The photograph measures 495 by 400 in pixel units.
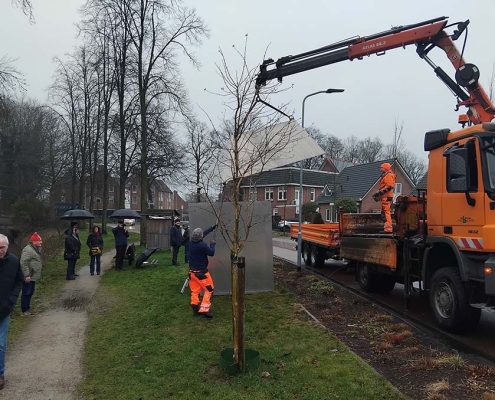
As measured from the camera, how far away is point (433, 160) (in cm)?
739

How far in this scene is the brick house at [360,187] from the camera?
4644 cm

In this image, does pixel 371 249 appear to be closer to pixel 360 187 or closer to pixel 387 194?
pixel 387 194

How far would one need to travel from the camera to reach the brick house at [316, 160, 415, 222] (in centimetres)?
4644

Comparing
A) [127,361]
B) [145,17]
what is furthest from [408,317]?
[145,17]

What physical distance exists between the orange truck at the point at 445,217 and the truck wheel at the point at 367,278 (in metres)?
0.02

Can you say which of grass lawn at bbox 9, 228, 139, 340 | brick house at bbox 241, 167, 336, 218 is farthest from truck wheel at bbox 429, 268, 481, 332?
brick house at bbox 241, 167, 336, 218

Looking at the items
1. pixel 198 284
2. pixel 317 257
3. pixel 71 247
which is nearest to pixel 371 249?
pixel 198 284

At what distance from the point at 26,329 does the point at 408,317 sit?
671 centimetres

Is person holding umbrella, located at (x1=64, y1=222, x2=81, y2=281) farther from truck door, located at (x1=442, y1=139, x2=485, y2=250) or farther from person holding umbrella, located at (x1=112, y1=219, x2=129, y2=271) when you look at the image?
truck door, located at (x1=442, y1=139, x2=485, y2=250)

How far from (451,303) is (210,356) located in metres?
3.66

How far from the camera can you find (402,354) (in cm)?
560

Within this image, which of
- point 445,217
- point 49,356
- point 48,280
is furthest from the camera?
point 48,280

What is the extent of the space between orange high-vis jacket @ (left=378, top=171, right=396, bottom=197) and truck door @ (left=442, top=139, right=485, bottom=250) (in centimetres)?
268

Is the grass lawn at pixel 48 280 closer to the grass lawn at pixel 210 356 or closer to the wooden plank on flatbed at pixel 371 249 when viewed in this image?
the grass lawn at pixel 210 356
